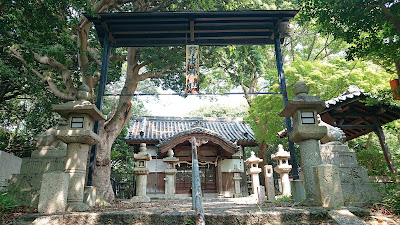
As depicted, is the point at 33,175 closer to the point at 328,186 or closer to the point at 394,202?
the point at 328,186

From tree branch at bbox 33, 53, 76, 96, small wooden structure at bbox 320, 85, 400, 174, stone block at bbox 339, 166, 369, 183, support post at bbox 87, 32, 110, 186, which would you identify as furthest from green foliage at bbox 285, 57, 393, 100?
tree branch at bbox 33, 53, 76, 96

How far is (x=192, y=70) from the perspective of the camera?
326 inches

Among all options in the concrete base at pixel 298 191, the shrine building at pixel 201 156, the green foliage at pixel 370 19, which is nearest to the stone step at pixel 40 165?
the concrete base at pixel 298 191

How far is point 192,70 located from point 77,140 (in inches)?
161

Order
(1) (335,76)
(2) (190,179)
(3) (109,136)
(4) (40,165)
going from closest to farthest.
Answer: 1. (4) (40,165)
2. (3) (109,136)
3. (1) (335,76)
4. (2) (190,179)

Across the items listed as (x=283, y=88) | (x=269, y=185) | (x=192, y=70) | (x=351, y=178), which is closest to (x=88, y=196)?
(x=192, y=70)

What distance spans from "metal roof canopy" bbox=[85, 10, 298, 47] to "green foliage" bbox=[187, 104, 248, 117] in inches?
1153

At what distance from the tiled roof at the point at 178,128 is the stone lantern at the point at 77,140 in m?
9.60

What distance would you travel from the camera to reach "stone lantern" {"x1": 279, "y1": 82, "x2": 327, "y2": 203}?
525cm

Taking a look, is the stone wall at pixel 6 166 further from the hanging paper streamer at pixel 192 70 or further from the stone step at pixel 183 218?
the stone step at pixel 183 218

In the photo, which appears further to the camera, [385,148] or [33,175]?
[385,148]

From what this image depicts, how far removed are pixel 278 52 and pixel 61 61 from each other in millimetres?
7870

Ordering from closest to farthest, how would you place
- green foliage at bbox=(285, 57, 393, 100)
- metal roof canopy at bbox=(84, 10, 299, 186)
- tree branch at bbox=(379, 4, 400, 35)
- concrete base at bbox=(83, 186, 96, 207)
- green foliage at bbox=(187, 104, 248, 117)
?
tree branch at bbox=(379, 4, 400, 35) → concrete base at bbox=(83, 186, 96, 207) → metal roof canopy at bbox=(84, 10, 299, 186) → green foliage at bbox=(285, 57, 393, 100) → green foliage at bbox=(187, 104, 248, 117)

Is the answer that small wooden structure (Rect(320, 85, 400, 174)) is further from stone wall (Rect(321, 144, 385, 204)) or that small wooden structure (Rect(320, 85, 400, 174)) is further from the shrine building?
the shrine building
